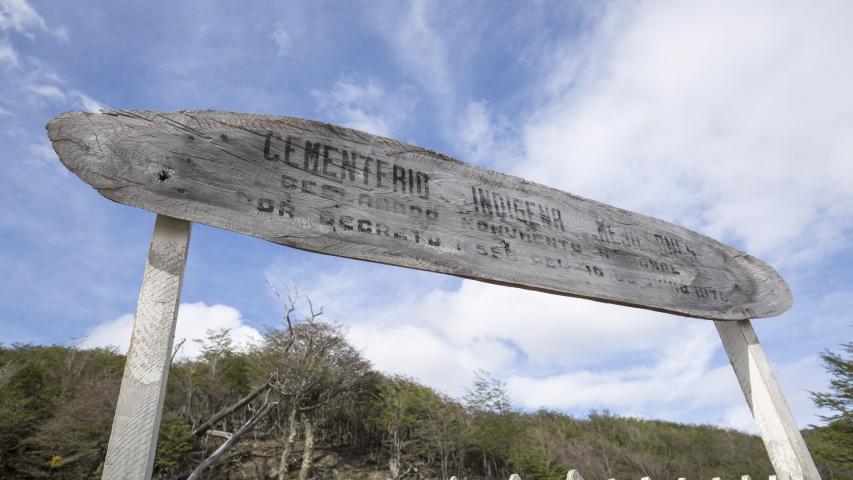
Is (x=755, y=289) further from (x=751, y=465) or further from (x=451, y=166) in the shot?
(x=751, y=465)

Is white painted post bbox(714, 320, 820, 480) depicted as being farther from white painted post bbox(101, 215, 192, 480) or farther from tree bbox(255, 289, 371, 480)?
tree bbox(255, 289, 371, 480)

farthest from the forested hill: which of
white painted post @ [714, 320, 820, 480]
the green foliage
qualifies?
white painted post @ [714, 320, 820, 480]

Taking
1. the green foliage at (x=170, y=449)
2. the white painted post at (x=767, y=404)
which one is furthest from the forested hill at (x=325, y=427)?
the white painted post at (x=767, y=404)

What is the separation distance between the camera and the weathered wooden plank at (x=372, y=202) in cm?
152

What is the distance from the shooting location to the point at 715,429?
89.6 ft

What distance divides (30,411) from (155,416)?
612 inches

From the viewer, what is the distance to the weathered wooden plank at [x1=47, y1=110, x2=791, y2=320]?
1.52m

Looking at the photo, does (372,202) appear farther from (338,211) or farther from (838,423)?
(838,423)

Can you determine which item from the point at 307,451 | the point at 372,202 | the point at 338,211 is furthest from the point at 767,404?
the point at 307,451

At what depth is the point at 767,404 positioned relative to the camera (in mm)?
2609

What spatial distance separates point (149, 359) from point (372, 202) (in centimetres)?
91

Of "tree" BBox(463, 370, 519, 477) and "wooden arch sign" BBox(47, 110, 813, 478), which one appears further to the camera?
"tree" BBox(463, 370, 519, 477)

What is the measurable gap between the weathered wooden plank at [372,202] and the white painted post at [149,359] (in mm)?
129

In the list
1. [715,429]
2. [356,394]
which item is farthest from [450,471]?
[715,429]
